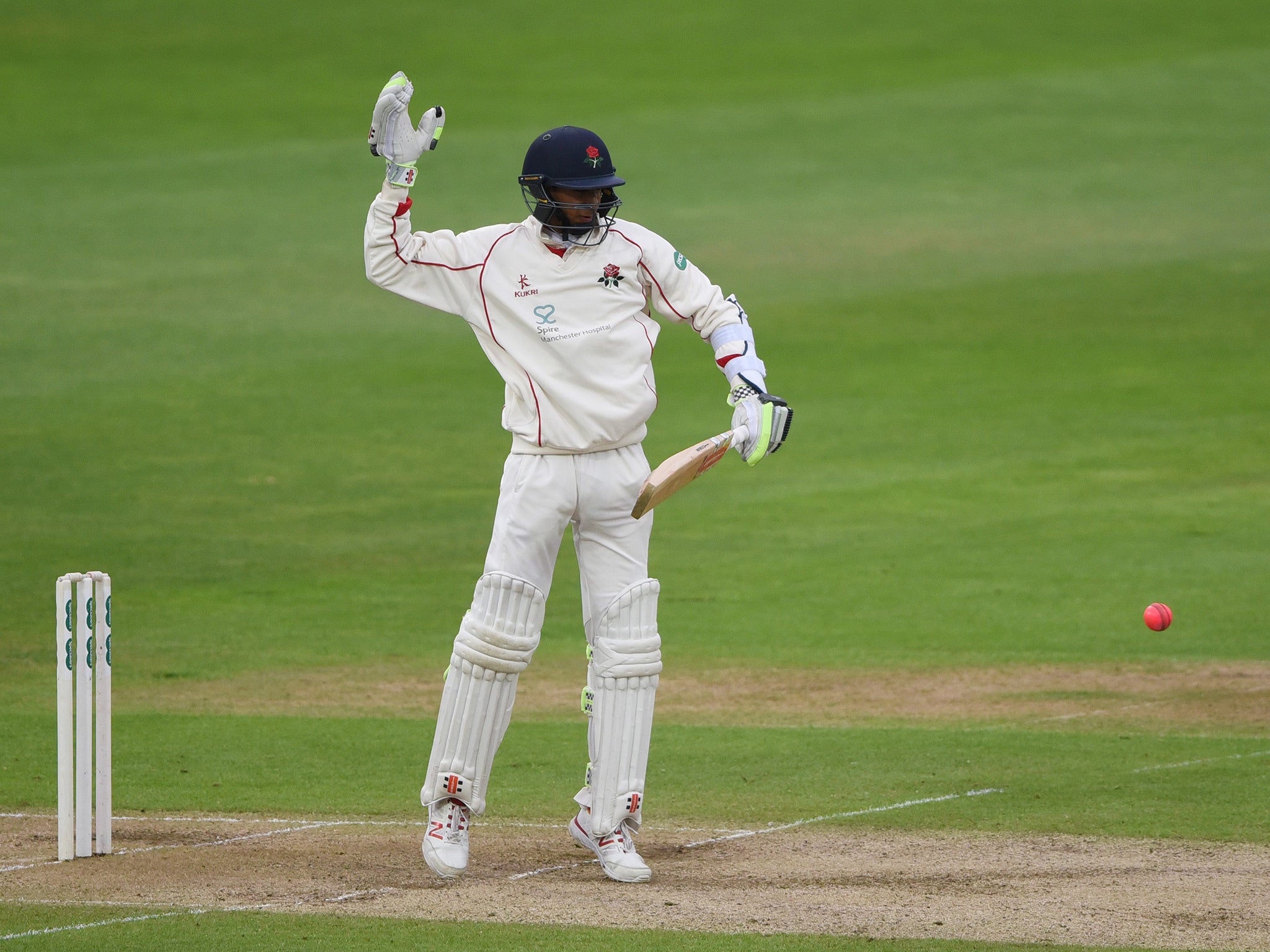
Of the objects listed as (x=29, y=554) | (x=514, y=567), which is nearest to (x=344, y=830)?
(x=514, y=567)

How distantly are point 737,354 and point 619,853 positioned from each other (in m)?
1.63

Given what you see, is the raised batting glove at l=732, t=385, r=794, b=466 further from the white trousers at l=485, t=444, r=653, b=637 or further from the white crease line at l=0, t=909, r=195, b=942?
the white crease line at l=0, t=909, r=195, b=942

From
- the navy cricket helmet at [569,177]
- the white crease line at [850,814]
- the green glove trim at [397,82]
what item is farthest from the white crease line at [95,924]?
the green glove trim at [397,82]

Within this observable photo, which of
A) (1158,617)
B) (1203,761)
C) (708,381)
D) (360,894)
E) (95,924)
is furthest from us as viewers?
(708,381)

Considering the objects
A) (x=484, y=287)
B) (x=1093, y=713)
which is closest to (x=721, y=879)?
(x=484, y=287)

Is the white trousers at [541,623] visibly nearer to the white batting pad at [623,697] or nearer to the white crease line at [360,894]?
the white batting pad at [623,697]

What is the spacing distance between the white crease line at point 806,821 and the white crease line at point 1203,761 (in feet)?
2.28

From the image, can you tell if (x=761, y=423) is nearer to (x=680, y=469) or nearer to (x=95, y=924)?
(x=680, y=469)

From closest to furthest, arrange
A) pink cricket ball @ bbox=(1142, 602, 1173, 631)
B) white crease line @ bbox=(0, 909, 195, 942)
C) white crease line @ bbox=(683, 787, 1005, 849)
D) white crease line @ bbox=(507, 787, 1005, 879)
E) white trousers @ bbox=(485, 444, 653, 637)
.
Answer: white crease line @ bbox=(0, 909, 195, 942), white trousers @ bbox=(485, 444, 653, 637), white crease line @ bbox=(507, 787, 1005, 879), white crease line @ bbox=(683, 787, 1005, 849), pink cricket ball @ bbox=(1142, 602, 1173, 631)

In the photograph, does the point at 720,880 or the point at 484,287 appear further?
the point at 484,287

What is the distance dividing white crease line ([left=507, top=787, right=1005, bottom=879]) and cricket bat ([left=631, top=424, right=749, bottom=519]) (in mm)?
1152

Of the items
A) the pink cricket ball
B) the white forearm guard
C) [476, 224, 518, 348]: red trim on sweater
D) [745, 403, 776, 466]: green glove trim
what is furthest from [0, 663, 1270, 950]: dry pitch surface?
the pink cricket ball

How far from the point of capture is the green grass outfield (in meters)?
7.86

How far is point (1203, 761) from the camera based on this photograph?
24.7 feet
